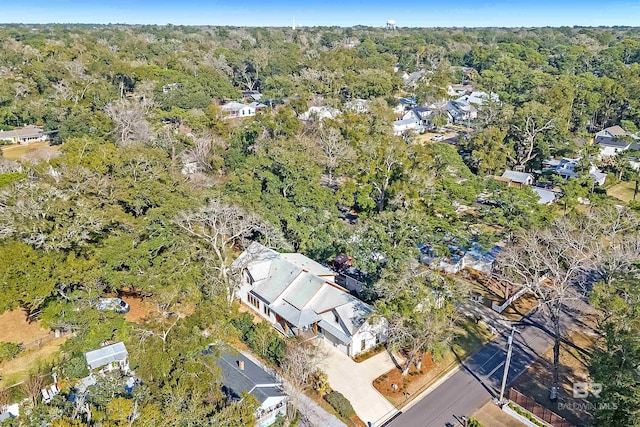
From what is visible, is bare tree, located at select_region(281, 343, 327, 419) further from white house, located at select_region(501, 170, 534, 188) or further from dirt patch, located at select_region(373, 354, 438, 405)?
A: white house, located at select_region(501, 170, 534, 188)

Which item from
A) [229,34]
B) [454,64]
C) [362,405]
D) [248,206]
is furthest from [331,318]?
[229,34]

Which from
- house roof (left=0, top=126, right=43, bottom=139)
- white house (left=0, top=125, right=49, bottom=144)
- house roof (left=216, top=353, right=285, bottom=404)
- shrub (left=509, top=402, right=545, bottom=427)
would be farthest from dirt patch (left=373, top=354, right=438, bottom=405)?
house roof (left=0, top=126, right=43, bottom=139)

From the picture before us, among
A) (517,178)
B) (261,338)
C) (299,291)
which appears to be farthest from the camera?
(517,178)

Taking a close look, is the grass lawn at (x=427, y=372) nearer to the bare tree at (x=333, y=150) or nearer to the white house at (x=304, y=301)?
the white house at (x=304, y=301)

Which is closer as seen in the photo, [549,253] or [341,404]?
[341,404]

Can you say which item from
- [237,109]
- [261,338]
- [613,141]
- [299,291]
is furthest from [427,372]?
[237,109]

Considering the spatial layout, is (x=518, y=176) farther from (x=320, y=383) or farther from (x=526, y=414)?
(x=320, y=383)

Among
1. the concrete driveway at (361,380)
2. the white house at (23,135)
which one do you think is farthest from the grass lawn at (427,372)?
the white house at (23,135)

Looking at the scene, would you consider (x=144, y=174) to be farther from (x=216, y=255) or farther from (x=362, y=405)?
(x=362, y=405)
